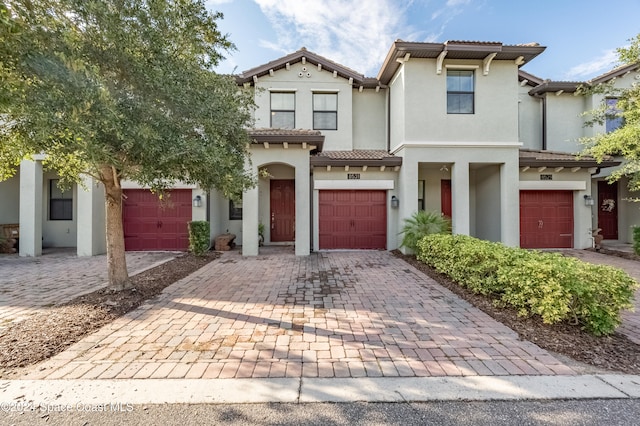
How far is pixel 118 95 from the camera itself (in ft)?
14.0

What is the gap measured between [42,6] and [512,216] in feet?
40.3

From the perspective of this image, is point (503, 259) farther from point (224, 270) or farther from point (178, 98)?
point (224, 270)

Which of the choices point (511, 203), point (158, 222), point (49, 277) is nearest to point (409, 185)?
point (511, 203)

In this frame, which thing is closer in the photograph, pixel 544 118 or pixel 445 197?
pixel 445 197

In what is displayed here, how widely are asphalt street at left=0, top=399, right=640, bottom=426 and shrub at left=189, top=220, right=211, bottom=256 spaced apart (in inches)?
297

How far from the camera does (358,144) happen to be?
12328 mm

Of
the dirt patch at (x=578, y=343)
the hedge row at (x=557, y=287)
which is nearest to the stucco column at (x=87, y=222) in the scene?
the hedge row at (x=557, y=287)

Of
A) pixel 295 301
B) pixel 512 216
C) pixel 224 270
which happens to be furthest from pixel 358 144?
pixel 295 301

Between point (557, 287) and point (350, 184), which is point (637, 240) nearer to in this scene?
point (557, 287)

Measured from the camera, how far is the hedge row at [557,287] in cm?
367

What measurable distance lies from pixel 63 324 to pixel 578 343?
6.79 metres

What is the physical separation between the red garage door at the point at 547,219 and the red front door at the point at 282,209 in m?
9.18

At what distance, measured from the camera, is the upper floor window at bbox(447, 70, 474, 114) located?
9.74 m

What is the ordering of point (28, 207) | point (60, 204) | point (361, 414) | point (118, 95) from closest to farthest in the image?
point (361, 414) < point (118, 95) < point (28, 207) < point (60, 204)
